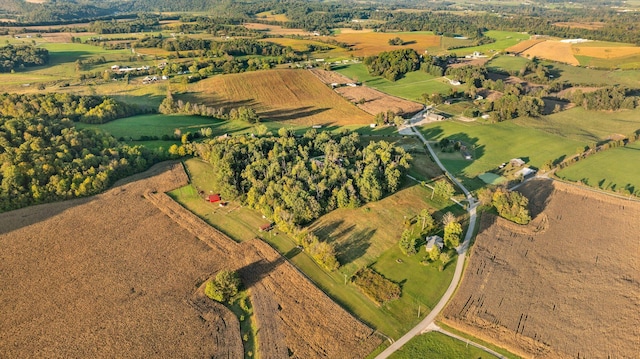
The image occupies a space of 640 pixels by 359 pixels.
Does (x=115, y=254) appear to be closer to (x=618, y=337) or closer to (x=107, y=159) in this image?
(x=107, y=159)

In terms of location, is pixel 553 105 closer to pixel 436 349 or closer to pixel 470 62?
pixel 470 62

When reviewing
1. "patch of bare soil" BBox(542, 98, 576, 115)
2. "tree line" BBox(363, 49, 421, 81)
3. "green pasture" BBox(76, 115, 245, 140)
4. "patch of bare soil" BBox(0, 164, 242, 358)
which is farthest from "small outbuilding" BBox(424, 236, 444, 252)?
"tree line" BBox(363, 49, 421, 81)

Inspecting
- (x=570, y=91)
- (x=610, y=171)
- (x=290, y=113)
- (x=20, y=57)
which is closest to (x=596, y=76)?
(x=570, y=91)

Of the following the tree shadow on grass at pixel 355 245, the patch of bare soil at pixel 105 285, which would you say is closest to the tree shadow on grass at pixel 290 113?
the patch of bare soil at pixel 105 285

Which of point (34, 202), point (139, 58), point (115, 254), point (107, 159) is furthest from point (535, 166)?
point (139, 58)

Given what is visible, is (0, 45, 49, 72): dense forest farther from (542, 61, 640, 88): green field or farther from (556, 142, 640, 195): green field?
(542, 61, 640, 88): green field

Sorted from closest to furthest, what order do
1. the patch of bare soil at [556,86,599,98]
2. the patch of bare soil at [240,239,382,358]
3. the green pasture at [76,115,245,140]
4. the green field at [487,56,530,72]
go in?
1. the patch of bare soil at [240,239,382,358]
2. the green pasture at [76,115,245,140]
3. the patch of bare soil at [556,86,599,98]
4. the green field at [487,56,530,72]

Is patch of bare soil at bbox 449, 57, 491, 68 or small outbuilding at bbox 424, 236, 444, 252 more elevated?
patch of bare soil at bbox 449, 57, 491, 68
